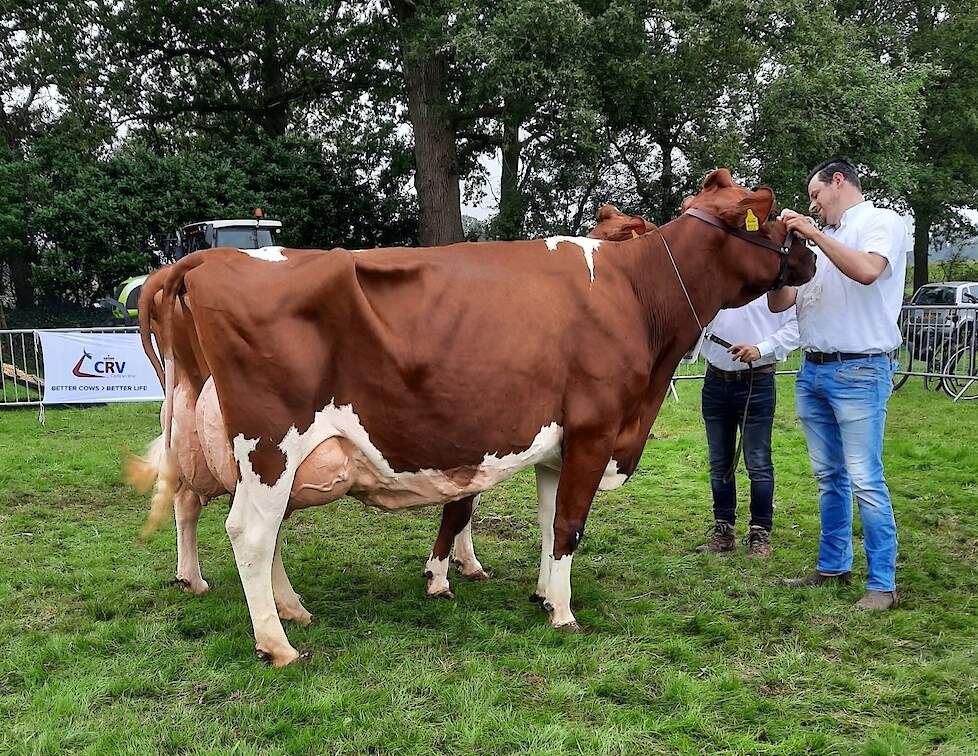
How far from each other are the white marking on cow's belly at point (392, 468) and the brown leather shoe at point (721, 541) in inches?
80.1

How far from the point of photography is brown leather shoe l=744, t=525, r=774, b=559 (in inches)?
221

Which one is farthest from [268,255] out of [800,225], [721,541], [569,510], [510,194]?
[510,194]

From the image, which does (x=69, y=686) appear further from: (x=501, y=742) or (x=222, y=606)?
(x=501, y=742)

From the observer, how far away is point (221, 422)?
13.0 feet

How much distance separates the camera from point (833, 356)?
462cm

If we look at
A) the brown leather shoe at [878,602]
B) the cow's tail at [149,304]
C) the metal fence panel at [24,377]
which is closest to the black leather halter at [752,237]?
the brown leather shoe at [878,602]

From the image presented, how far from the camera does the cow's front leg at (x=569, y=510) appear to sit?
4.25 m

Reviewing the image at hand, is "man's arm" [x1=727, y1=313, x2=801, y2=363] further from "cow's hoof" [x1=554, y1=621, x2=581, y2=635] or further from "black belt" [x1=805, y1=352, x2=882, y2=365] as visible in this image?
"cow's hoof" [x1=554, y1=621, x2=581, y2=635]

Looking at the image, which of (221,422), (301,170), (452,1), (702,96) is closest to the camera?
(221,422)

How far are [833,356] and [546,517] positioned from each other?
1908mm

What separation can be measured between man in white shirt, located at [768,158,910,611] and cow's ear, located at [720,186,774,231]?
0.55 feet

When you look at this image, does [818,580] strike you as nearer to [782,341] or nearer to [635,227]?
[782,341]

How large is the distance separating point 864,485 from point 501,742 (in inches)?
103

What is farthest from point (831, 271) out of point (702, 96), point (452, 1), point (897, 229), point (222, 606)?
point (702, 96)
